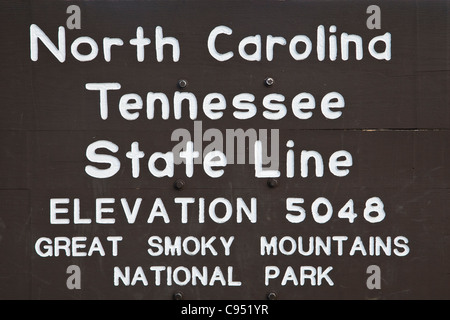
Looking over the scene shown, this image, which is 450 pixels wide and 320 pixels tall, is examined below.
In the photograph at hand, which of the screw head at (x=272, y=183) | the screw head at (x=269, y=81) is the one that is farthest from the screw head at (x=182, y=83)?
the screw head at (x=272, y=183)

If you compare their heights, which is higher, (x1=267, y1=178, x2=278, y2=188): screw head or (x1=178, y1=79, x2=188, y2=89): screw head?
(x1=178, y1=79, x2=188, y2=89): screw head

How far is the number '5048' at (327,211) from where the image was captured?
8.38 feet

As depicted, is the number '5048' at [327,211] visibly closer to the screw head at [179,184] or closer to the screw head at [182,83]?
the screw head at [179,184]

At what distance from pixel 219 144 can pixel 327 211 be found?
0.59 meters

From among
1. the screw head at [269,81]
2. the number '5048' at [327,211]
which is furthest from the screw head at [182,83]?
the number '5048' at [327,211]

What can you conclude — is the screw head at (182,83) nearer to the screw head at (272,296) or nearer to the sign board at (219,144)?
the sign board at (219,144)

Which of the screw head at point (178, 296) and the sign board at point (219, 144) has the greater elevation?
the sign board at point (219, 144)

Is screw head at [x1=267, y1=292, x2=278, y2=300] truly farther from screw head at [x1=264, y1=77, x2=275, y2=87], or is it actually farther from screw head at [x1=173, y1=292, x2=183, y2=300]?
screw head at [x1=264, y1=77, x2=275, y2=87]

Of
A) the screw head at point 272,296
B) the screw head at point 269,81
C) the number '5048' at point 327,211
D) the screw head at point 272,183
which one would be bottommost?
the screw head at point 272,296

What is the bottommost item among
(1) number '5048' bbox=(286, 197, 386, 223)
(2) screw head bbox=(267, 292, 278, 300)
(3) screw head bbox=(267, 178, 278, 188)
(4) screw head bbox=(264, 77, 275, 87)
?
(2) screw head bbox=(267, 292, 278, 300)

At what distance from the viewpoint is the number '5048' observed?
2.55 meters

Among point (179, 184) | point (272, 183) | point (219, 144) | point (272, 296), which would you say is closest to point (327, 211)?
point (272, 183)

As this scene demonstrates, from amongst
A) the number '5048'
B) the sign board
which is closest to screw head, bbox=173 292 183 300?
the sign board

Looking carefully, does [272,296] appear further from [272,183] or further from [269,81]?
[269,81]
